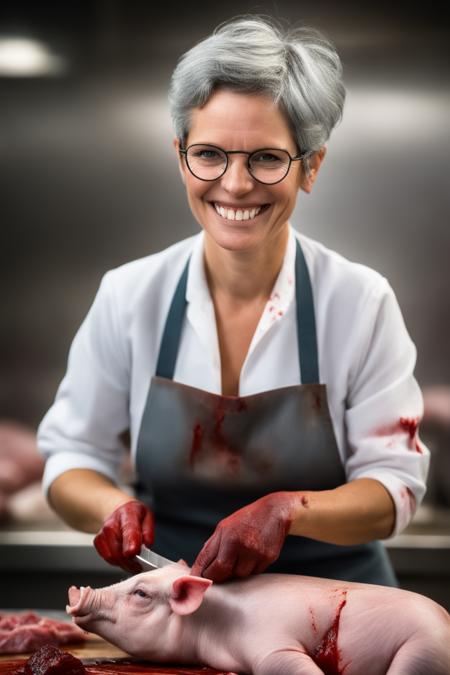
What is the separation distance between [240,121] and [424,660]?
1.10 m

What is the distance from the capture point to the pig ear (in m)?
1.70

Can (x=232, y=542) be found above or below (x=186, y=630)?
above

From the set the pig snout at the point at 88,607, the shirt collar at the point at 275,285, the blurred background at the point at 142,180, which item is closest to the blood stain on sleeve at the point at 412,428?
the shirt collar at the point at 275,285

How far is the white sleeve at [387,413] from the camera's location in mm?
2059

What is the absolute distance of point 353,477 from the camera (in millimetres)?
2111

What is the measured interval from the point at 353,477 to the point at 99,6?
208 centimetres

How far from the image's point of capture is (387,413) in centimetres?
207

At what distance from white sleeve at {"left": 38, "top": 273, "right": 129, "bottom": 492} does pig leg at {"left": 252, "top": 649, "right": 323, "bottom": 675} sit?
2.50ft

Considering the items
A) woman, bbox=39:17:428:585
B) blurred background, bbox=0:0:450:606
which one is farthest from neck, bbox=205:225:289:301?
blurred background, bbox=0:0:450:606

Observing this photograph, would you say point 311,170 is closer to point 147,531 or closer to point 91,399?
point 91,399

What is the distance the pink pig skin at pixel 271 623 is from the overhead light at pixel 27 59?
2173mm

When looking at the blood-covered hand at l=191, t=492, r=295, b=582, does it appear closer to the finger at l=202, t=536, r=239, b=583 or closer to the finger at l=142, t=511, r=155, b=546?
the finger at l=202, t=536, r=239, b=583

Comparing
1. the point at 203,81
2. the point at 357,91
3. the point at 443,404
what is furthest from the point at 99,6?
the point at 443,404

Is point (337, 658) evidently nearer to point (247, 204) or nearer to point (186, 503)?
point (186, 503)
